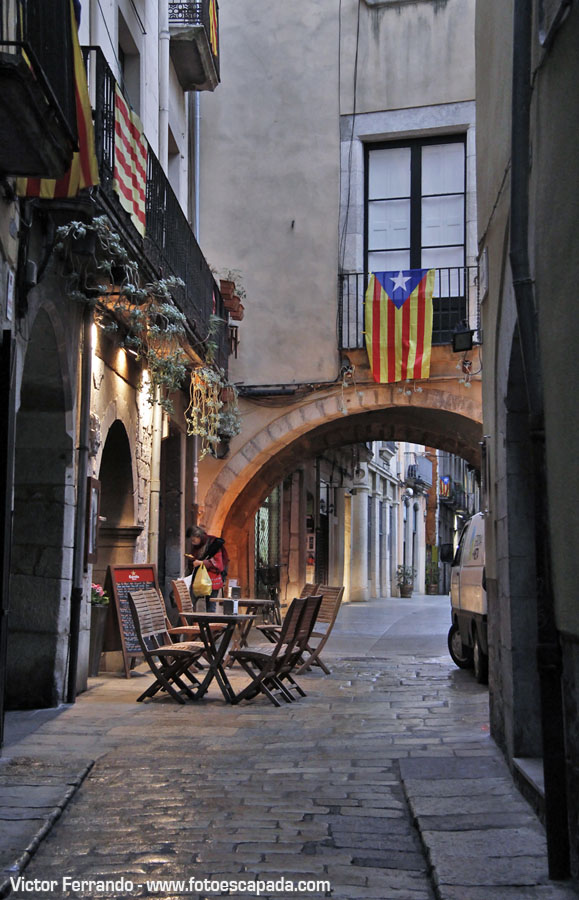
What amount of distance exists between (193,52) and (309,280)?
13.9ft

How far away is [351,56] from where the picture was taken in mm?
17203

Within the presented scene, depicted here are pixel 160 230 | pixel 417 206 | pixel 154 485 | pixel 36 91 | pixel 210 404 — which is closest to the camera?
pixel 36 91

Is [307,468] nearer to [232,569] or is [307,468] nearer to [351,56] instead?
[232,569]

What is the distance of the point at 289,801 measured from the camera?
5449 mm

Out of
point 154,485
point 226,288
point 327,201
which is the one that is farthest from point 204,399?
point 327,201

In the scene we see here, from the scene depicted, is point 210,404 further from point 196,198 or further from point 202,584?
point 196,198

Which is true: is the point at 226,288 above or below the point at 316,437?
above

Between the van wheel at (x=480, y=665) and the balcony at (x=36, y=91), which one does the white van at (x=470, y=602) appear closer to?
the van wheel at (x=480, y=665)

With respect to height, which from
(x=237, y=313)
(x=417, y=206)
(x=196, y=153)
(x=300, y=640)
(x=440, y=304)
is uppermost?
(x=196, y=153)

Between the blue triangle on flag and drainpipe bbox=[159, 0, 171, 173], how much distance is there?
170 inches

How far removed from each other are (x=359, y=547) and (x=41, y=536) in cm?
2419

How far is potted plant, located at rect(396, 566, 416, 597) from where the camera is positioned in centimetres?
3647

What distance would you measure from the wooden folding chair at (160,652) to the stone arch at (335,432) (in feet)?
22.8

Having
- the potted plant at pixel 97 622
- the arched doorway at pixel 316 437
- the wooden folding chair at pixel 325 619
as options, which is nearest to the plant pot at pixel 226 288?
the arched doorway at pixel 316 437
